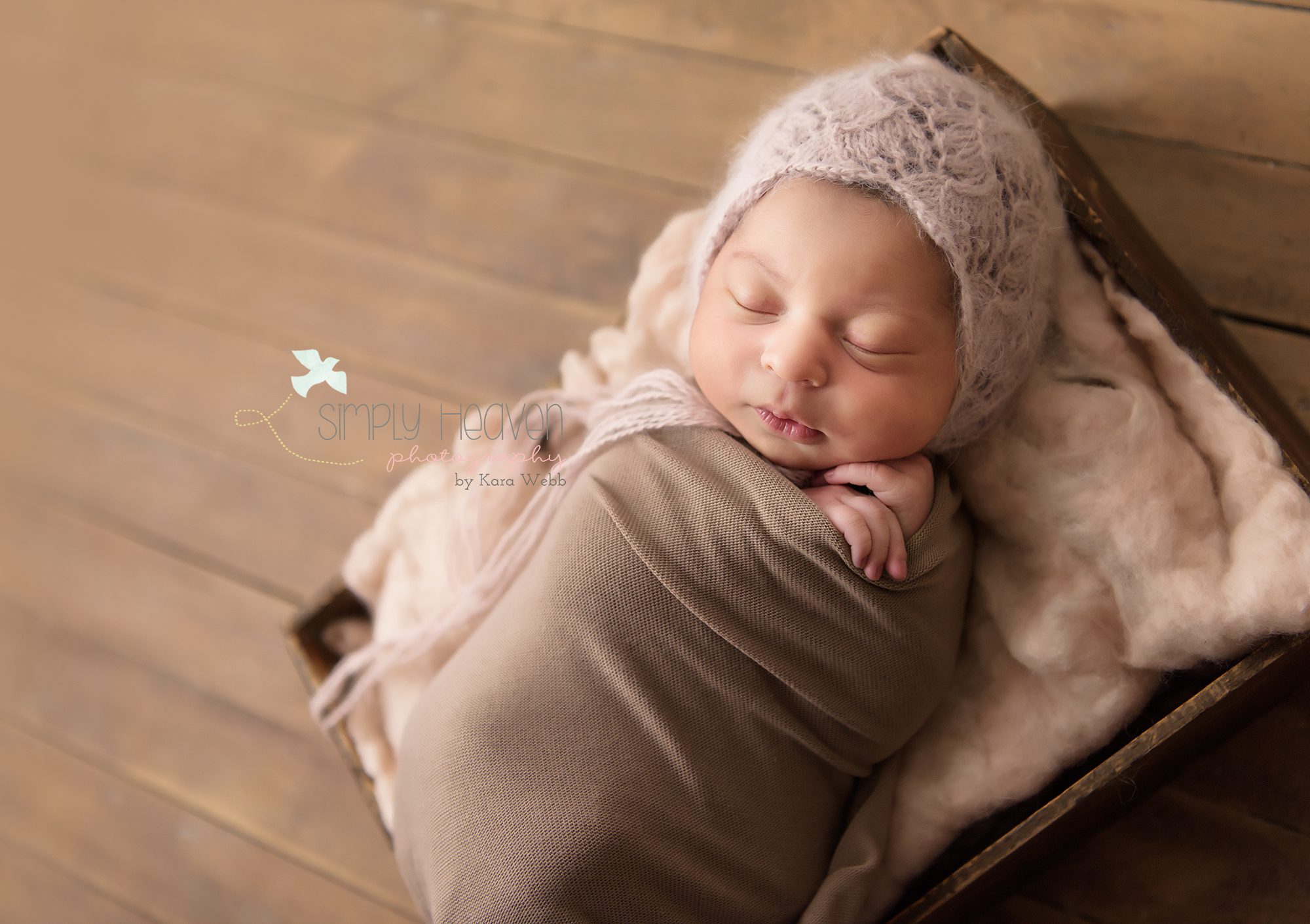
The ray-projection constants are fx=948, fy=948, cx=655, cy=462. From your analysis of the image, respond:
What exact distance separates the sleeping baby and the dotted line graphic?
66 centimetres

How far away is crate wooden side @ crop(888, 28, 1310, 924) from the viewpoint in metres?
0.88

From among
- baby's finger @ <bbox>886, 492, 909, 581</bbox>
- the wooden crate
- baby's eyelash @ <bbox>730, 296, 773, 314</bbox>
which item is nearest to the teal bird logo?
the wooden crate

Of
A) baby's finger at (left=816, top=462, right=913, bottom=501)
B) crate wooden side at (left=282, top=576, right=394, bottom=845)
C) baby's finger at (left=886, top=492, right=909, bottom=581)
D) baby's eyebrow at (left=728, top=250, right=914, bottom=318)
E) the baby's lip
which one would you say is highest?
baby's eyebrow at (left=728, top=250, right=914, bottom=318)

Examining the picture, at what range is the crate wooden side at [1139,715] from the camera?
880 millimetres

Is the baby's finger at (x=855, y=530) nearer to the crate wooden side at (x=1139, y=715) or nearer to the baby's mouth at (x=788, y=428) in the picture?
the baby's mouth at (x=788, y=428)

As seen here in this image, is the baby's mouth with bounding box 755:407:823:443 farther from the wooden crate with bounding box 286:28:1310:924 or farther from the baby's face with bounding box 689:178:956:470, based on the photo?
the wooden crate with bounding box 286:28:1310:924

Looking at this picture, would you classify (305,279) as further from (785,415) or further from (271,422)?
(785,415)

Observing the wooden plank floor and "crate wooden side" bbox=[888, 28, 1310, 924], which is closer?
"crate wooden side" bbox=[888, 28, 1310, 924]

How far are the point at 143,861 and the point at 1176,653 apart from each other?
4.84ft

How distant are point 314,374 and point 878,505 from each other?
993 millimetres

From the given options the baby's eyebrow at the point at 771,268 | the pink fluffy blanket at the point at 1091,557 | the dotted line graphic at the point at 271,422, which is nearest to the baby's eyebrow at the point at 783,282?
the baby's eyebrow at the point at 771,268

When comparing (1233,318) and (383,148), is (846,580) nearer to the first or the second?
(1233,318)

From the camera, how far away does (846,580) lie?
0.89m

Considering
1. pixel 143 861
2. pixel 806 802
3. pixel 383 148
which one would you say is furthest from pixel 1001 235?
pixel 143 861
